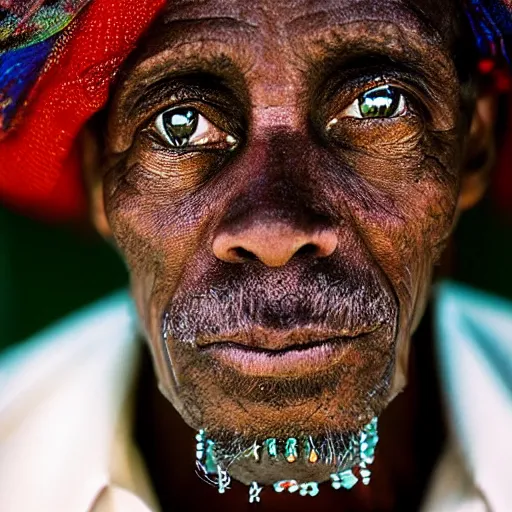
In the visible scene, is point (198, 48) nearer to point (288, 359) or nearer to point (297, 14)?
point (297, 14)

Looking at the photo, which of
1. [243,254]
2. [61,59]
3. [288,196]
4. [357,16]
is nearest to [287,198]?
[288,196]

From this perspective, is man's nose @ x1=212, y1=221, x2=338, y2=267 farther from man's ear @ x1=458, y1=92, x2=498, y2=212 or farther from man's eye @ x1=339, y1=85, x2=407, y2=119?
man's ear @ x1=458, y1=92, x2=498, y2=212

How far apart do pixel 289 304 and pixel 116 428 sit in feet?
2.19

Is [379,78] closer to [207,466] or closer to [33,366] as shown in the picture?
[207,466]

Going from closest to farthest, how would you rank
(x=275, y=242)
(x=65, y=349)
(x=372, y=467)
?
(x=275, y=242) < (x=372, y=467) < (x=65, y=349)

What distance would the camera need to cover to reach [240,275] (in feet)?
5.06

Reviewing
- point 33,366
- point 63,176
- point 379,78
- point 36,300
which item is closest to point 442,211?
point 379,78

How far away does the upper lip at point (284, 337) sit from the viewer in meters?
1.51

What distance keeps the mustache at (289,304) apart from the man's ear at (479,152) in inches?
17.9

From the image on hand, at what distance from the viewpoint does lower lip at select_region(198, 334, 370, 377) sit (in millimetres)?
1526

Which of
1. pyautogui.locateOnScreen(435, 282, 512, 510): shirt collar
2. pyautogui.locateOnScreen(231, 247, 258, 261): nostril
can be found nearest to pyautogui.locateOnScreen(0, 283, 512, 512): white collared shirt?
pyautogui.locateOnScreen(435, 282, 512, 510): shirt collar

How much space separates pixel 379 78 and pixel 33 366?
1.23m

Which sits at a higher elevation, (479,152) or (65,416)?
(479,152)

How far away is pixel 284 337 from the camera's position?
4.95 feet
